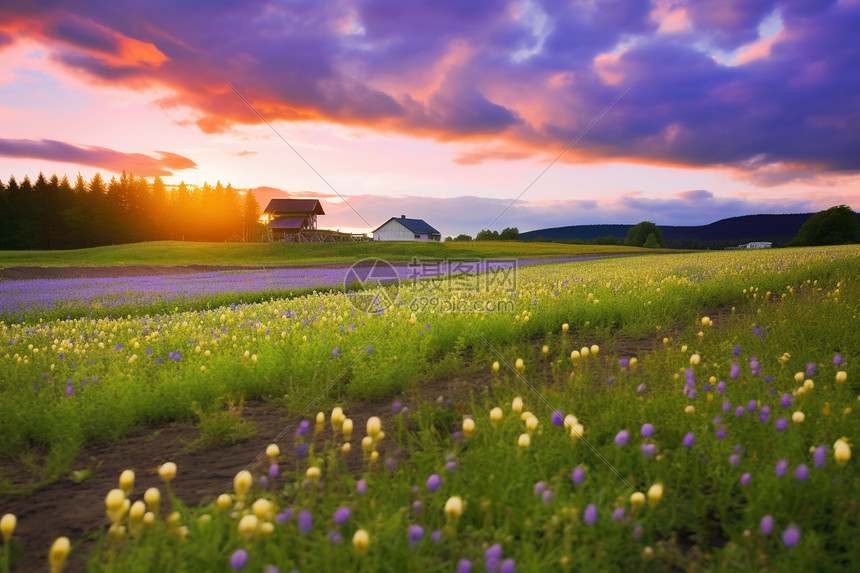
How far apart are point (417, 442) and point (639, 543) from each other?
1825 mm

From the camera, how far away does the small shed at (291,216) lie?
68.6 metres

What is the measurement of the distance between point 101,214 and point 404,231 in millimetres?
49029

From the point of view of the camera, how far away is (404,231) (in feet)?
274

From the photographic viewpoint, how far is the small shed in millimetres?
68625

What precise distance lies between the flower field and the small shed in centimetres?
6361

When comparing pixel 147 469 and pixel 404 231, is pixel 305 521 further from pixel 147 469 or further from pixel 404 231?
pixel 404 231

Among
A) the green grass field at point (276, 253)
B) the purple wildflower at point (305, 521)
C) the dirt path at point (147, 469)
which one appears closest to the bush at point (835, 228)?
the green grass field at point (276, 253)

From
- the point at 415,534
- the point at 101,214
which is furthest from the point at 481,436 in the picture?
the point at 101,214

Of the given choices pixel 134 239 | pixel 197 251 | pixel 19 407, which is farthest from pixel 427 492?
pixel 134 239

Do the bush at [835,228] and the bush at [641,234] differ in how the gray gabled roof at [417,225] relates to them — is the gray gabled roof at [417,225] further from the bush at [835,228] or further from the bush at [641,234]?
the bush at [835,228]

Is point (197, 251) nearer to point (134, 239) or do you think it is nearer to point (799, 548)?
point (134, 239)

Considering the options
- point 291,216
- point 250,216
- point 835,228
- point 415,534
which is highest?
point 250,216

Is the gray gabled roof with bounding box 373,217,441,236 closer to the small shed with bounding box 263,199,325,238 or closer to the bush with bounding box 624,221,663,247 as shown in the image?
the small shed with bounding box 263,199,325,238

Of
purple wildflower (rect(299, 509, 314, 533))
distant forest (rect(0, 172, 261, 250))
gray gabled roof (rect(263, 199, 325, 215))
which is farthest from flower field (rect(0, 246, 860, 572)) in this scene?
distant forest (rect(0, 172, 261, 250))
